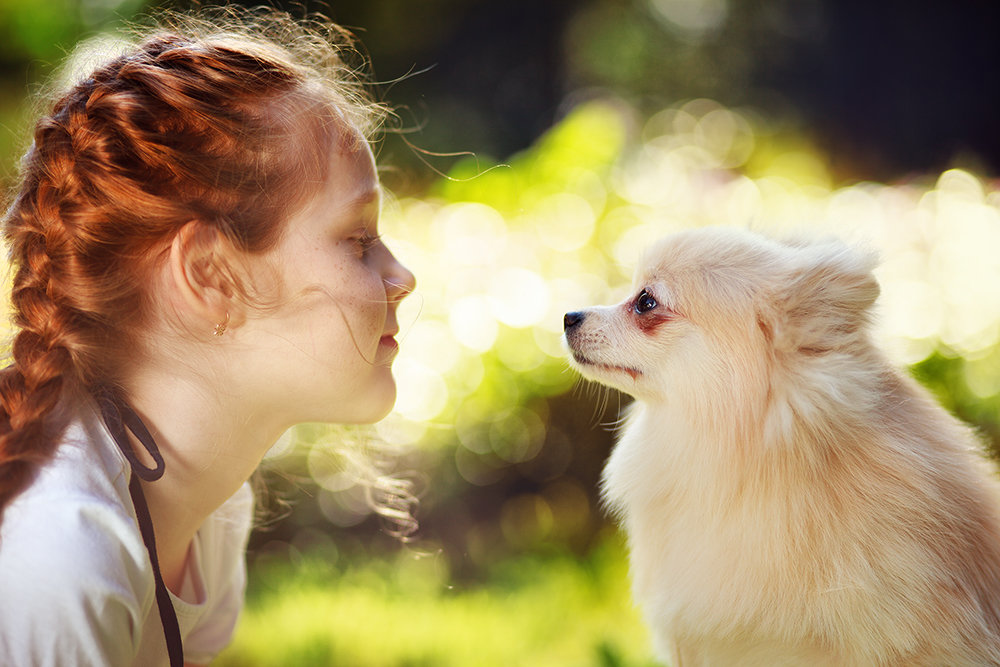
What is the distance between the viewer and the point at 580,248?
2.90 m

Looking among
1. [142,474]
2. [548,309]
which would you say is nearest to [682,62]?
[548,309]

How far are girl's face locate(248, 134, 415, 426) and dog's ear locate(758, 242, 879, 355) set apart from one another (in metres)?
0.64

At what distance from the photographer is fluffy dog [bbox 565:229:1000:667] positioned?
1.03 meters

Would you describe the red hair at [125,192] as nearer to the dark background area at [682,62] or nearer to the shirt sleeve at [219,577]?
the shirt sleeve at [219,577]

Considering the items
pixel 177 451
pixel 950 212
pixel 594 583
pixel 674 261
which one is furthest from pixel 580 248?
pixel 177 451

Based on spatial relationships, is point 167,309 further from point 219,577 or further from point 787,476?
point 787,476

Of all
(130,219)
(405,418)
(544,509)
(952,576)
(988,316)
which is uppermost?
(130,219)

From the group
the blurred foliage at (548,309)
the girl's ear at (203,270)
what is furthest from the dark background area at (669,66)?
the girl's ear at (203,270)

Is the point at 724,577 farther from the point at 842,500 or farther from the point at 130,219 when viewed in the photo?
the point at 130,219

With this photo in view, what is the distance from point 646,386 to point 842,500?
1.13ft

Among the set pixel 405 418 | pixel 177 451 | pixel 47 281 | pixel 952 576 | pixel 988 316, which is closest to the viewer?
pixel 952 576

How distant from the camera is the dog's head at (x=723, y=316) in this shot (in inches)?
46.2

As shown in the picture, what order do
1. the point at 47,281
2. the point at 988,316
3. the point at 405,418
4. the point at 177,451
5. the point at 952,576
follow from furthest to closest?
1. the point at 405,418
2. the point at 988,316
3. the point at 177,451
4. the point at 47,281
5. the point at 952,576

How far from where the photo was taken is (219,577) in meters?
1.64
